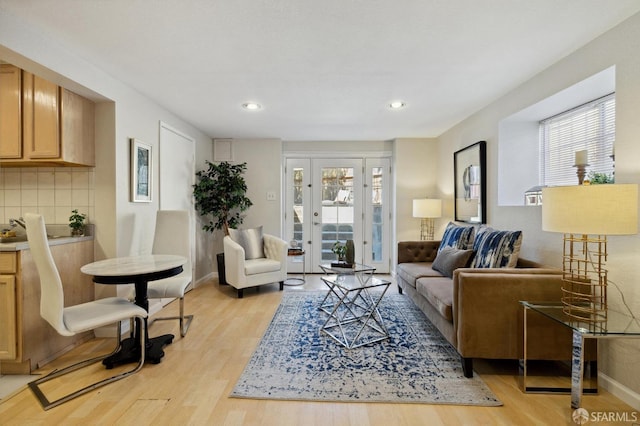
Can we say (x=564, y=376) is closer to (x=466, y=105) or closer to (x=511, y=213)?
(x=511, y=213)

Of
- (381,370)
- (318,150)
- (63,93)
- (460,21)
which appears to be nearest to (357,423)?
(381,370)

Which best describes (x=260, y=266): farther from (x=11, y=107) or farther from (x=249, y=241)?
(x=11, y=107)

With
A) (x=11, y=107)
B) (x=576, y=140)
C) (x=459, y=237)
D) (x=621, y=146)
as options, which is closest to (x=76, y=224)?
(x=11, y=107)

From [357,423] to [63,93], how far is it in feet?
10.4

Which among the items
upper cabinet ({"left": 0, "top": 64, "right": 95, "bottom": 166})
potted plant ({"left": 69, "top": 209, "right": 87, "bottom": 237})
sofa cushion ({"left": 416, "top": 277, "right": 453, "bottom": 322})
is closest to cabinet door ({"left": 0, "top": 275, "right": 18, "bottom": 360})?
potted plant ({"left": 69, "top": 209, "right": 87, "bottom": 237})

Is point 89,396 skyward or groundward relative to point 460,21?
groundward

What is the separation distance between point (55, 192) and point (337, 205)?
372 cm

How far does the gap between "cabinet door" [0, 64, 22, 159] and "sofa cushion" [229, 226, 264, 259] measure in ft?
7.62

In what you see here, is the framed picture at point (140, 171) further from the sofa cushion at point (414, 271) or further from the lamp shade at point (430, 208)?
the lamp shade at point (430, 208)

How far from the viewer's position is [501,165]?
3.34m

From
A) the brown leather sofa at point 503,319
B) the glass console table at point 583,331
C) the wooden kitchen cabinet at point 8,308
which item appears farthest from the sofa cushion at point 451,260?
the wooden kitchen cabinet at point 8,308

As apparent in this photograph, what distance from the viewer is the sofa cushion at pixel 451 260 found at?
3.12m

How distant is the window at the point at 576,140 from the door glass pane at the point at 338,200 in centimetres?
287

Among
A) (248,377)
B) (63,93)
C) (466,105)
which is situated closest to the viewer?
(248,377)
